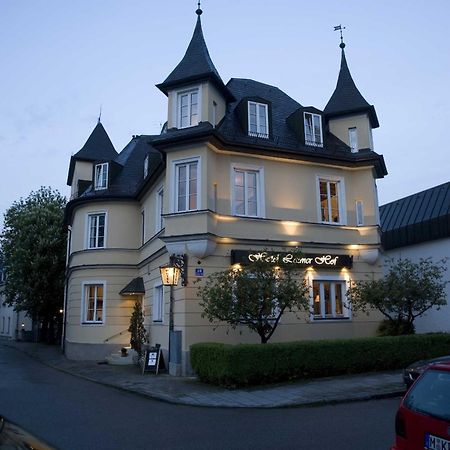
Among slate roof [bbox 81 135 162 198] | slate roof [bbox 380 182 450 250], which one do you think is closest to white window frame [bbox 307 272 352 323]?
slate roof [bbox 380 182 450 250]

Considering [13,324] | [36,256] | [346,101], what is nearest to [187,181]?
[346,101]

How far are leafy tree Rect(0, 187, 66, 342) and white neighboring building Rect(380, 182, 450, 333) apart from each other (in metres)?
20.8

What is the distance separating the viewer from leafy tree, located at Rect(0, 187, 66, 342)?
31.1 meters

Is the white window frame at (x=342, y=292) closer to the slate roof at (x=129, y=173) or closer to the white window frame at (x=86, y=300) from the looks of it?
the slate roof at (x=129, y=173)

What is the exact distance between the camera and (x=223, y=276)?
14.2 m

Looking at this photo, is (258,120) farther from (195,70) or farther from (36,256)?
(36,256)

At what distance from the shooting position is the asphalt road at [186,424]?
24.5ft

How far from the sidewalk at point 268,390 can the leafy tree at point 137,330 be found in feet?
15.2

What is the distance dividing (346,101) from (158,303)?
11548 mm

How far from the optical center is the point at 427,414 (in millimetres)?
4598

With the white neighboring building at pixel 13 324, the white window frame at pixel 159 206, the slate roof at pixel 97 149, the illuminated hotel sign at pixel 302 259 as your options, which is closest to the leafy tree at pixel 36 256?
the slate roof at pixel 97 149

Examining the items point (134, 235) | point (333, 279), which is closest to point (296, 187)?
point (333, 279)

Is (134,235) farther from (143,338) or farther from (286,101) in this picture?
(286,101)

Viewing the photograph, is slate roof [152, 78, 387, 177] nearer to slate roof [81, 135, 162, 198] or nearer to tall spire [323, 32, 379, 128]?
tall spire [323, 32, 379, 128]
